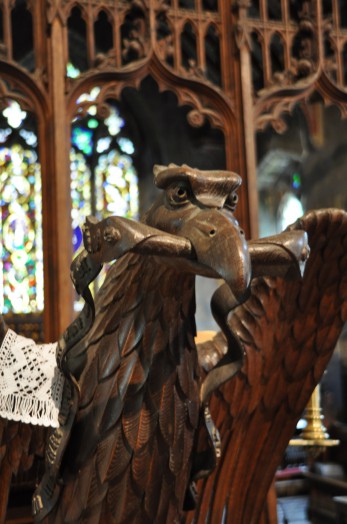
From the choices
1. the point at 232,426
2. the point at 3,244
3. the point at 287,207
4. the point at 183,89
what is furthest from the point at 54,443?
the point at 3,244

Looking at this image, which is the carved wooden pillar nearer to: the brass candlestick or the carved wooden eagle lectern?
the brass candlestick

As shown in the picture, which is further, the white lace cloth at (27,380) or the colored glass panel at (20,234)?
the colored glass panel at (20,234)

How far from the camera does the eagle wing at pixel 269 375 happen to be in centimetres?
169

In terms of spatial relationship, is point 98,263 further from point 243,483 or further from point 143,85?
point 143,85

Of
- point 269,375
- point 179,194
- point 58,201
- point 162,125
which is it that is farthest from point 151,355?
point 162,125

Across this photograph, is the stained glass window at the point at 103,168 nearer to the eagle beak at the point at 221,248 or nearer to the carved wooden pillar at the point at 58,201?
the carved wooden pillar at the point at 58,201

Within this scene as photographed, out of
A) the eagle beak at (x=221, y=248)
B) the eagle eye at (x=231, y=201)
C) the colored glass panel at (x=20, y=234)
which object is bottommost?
the eagle beak at (x=221, y=248)

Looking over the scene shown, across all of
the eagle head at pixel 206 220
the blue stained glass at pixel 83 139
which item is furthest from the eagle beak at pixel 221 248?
the blue stained glass at pixel 83 139

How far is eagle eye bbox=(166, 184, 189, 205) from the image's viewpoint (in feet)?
3.53

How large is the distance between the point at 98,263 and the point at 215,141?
281 inches

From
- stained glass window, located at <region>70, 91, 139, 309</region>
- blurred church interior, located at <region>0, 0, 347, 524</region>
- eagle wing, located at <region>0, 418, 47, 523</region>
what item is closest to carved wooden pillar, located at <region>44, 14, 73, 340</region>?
blurred church interior, located at <region>0, 0, 347, 524</region>

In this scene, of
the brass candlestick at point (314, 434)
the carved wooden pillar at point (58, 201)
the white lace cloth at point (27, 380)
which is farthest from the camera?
the carved wooden pillar at point (58, 201)

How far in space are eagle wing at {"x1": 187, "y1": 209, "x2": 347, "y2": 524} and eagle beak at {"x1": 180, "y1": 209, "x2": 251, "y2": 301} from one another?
65cm

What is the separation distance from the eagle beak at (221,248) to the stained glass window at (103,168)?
7719 millimetres
